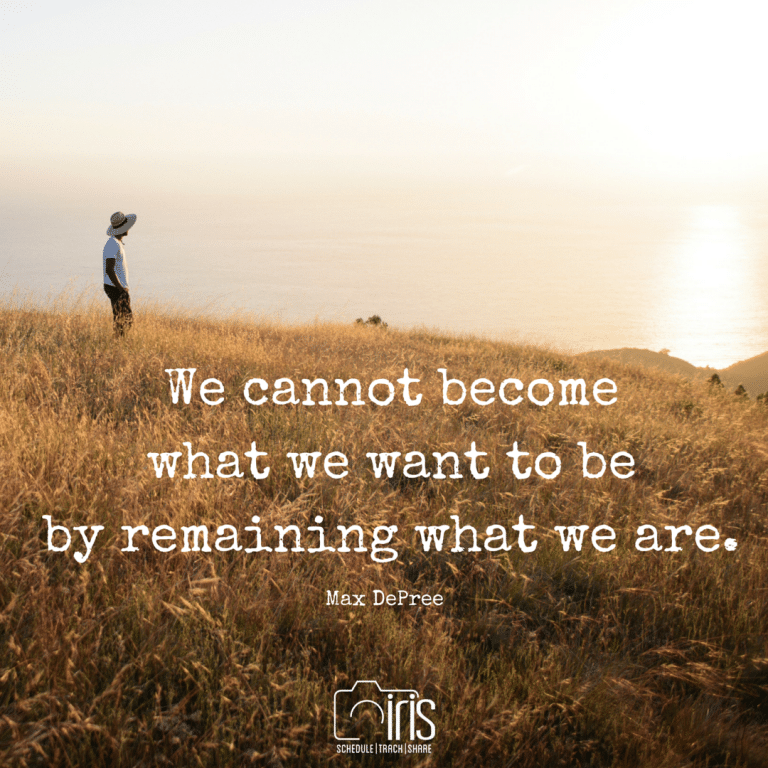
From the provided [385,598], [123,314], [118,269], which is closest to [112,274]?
[118,269]

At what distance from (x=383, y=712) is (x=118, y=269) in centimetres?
791

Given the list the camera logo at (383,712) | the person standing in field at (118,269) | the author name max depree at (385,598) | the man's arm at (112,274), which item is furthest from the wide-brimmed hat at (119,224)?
the camera logo at (383,712)

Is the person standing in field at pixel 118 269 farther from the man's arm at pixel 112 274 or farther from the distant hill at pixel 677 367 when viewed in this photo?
the distant hill at pixel 677 367

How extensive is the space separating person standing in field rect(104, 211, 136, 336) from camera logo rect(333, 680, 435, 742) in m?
7.23

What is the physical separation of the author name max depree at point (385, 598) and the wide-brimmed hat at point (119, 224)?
7489mm

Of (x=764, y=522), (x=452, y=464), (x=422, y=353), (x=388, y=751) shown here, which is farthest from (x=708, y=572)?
(x=422, y=353)

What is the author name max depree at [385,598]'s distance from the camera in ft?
8.67

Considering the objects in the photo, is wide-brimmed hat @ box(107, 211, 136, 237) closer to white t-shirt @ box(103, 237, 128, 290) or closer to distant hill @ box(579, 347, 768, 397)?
white t-shirt @ box(103, 237, 128, 290)

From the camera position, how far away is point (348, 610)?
259cm

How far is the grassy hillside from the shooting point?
197cm

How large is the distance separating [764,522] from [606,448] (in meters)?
1.43

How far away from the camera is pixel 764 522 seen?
422 cm

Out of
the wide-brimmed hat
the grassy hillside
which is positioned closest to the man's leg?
the wide-brimmed hat

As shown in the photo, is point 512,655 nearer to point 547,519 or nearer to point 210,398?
point 547,519
